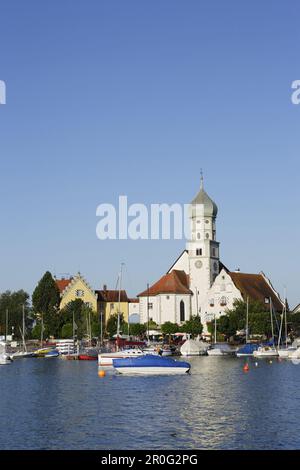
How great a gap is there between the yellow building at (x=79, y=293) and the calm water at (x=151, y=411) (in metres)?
63.0

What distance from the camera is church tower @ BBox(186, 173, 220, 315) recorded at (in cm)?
13400

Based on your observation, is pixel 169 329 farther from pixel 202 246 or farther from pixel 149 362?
pixel 149 362

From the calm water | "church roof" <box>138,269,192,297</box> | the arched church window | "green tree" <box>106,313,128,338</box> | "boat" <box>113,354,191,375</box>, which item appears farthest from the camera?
the arched church window

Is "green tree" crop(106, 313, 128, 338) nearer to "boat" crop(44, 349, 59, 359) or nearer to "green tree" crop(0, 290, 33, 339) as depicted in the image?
"green tree" crop(0, 290, 33, 339)

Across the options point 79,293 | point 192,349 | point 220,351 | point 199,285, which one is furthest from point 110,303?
point 220,351

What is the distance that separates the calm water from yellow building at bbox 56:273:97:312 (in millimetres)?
62988

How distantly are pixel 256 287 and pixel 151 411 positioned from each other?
308 ft

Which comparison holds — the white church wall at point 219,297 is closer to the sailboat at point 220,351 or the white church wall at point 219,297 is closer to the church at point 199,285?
the church at point 199,285

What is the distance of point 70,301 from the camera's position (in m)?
136

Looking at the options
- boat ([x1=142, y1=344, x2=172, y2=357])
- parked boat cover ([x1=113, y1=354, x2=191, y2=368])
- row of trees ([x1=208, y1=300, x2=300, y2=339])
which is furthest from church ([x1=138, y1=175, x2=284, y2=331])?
parked boat cover ([x1=113, y1=354, x2=191, y2=368])

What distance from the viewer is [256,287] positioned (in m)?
138

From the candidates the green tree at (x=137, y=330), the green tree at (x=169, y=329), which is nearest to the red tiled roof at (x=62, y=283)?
the green tree at (x=137, y=330)
